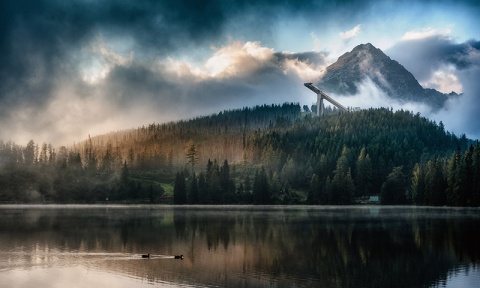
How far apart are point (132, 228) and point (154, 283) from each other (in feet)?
200

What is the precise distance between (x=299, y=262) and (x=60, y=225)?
238 feet

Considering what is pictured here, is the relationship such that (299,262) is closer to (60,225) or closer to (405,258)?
(405,258)

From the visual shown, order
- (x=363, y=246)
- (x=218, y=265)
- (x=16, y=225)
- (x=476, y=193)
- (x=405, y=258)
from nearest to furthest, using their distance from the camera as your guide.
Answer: (x=218, y=265) → (x=405, y=258) → (x=363, y=246) → (x=16, y=225) → (x=476, y=193)

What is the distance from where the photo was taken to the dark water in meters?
56.9

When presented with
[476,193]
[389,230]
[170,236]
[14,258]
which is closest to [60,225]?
[170,236]

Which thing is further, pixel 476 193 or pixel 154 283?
pixel 476 193

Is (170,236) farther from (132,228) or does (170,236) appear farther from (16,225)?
(16,225)

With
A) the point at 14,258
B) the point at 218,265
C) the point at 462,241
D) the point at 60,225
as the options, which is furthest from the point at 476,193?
the point at 14,258

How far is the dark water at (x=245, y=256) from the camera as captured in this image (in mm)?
56938

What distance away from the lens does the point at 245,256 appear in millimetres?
73438

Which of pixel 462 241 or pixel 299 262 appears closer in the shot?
pixel 299 262

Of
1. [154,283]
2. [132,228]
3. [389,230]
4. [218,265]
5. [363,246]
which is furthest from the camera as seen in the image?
[132,228]

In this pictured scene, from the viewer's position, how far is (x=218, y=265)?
66.1m

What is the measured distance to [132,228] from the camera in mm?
114250
